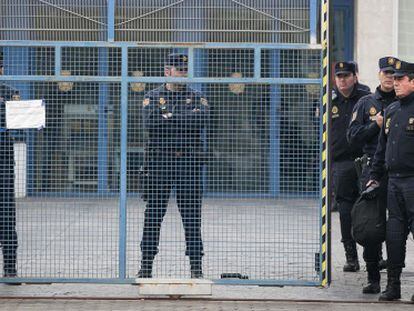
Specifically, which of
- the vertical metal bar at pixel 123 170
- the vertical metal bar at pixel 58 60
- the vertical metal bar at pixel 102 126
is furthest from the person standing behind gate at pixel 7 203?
the vertical metal bar at pixel 123 170

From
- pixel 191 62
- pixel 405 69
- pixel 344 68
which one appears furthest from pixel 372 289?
pixel 191 62

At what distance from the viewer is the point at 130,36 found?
29.1 feet

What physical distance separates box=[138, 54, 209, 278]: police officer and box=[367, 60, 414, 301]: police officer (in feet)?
5.08

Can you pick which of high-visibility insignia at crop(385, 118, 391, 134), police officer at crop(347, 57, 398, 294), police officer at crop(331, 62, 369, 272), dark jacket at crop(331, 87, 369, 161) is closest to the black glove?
police officer at crop(347, 57, 398, 294)

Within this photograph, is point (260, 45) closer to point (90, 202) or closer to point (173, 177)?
point (173, 177)

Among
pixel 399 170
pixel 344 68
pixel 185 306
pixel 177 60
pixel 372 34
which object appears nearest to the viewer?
pixel 185 306

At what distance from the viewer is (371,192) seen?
350 inches

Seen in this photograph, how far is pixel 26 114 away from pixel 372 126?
9.73 ft

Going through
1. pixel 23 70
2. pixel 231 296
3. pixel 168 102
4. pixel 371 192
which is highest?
pixel 23 70

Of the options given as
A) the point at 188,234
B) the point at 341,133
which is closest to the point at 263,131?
the point at 188,234

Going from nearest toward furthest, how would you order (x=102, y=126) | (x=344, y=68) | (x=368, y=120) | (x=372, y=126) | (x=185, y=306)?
(x=185, y=306) → (x=102, y=126) → (x=372, y=126) → (x=368, y=120) → (x=344, y=68)

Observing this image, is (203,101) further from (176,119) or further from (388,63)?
(388,63)

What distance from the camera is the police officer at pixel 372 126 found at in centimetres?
912

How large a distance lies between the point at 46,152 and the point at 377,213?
2799 mm
